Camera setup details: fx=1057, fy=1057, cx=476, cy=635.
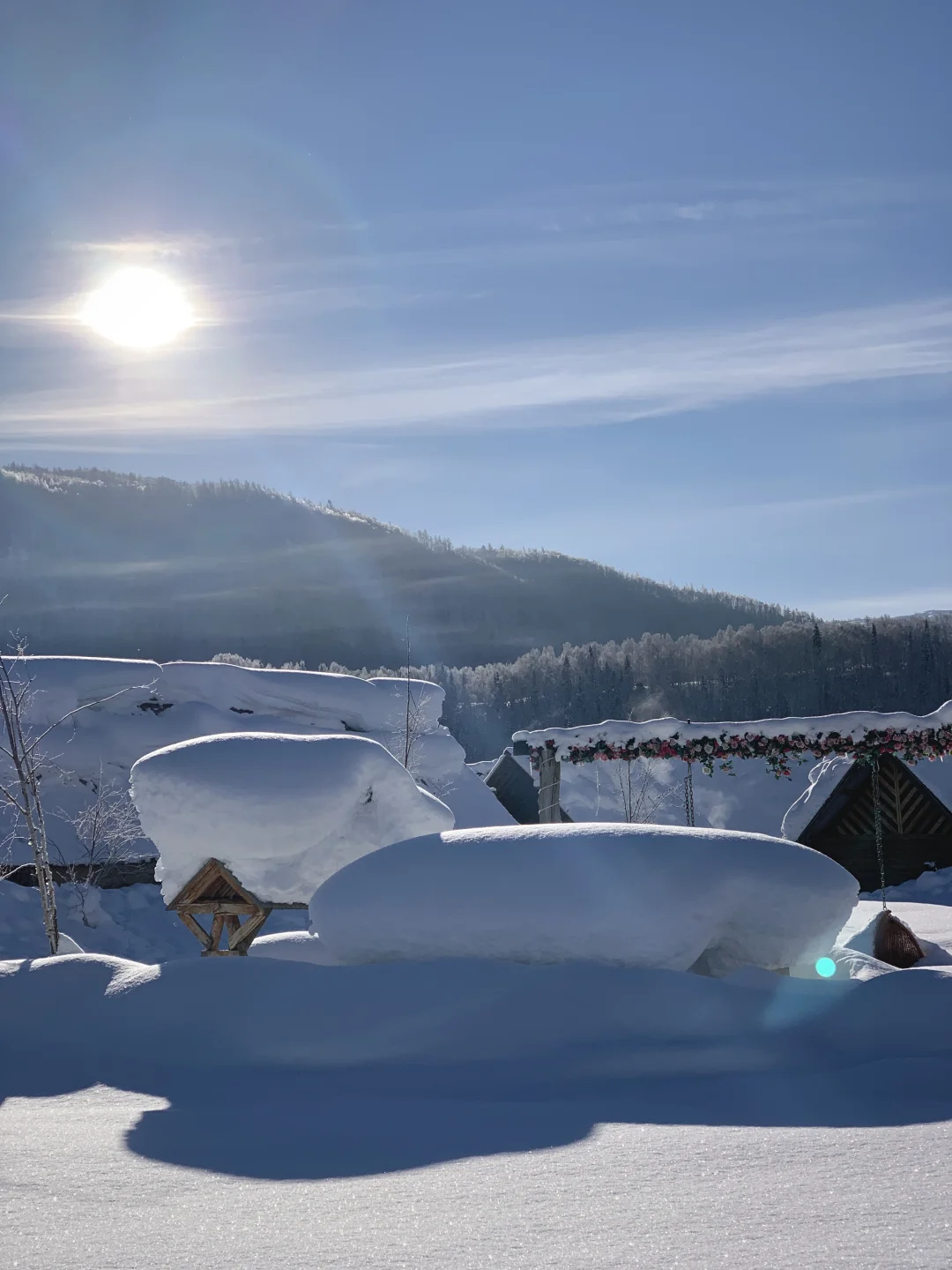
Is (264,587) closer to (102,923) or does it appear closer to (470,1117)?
(102,923)

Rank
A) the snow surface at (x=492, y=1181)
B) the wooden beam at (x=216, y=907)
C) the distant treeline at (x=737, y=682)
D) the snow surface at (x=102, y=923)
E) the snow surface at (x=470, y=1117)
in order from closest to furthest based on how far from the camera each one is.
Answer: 1. the snow surface at (x=492, y=1181)
2. the snow surface at (x=470, y=1117)
3. the wooden beam at (x=216, y=907)
4. the snow surface at (x=102, y=923)
5. the distant treeline at (x=737, y=682)

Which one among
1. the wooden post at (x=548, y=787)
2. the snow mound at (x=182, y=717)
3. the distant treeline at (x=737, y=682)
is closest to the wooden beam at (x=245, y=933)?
the snow mound at (x=182, y=717)

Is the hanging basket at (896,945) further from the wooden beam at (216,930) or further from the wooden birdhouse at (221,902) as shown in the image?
the wooden beam at (216,930)

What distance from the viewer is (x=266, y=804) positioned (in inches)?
391

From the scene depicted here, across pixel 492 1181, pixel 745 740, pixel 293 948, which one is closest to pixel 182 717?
pixel 745 740

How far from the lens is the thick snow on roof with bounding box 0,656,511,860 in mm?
19375

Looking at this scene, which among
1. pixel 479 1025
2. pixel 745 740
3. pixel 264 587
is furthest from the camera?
pixel 264 587

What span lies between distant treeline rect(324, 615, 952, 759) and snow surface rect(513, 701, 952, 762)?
1616 inches

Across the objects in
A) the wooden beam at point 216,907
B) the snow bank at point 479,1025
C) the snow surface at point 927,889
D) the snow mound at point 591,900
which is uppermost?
the snow mound at point 591,900

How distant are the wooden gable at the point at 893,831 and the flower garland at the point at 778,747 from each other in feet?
21.7

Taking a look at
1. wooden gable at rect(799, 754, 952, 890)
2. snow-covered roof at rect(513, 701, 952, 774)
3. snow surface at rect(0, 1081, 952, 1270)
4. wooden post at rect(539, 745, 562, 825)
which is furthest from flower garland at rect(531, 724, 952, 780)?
snow surface at rect(0, 1081, 952, 1270)

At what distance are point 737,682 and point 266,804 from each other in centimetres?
6484

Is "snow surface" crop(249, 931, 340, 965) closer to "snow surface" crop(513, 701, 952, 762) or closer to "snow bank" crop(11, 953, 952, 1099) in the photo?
"snow bank" crop(11, 953, 952, 1099)

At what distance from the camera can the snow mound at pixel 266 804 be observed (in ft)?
32.7
